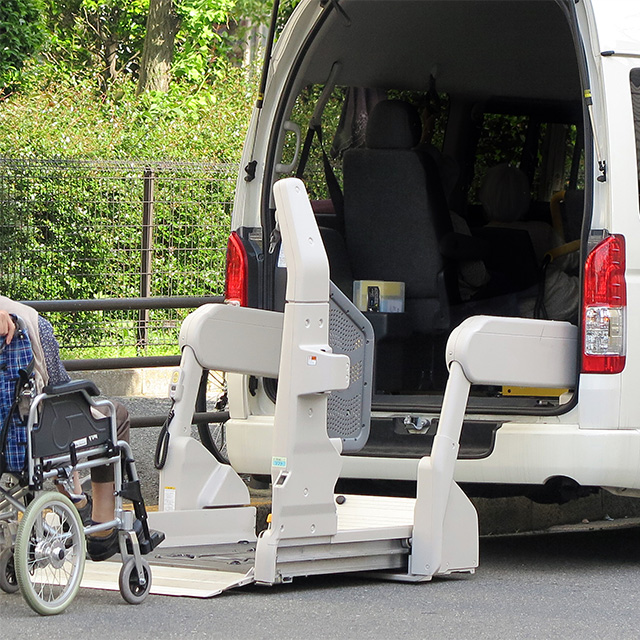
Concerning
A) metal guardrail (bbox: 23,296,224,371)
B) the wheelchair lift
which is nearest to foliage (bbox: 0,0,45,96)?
metal guardrail (bbox: 23,296,224,371)

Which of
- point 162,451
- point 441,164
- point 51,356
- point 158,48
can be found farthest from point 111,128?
point 51,356

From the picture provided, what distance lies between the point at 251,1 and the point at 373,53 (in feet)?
12.7

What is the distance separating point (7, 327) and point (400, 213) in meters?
2.39

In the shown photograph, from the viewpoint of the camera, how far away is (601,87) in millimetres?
5656

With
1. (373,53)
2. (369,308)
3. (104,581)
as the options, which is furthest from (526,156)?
(104,581)

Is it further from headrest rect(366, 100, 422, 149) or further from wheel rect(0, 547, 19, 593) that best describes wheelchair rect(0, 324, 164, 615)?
headrest rect(366, 100, 422, 149)

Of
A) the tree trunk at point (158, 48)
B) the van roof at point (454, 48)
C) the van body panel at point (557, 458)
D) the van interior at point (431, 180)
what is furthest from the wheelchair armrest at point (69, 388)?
the tree trunk at point (158, 48)

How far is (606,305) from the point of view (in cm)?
561

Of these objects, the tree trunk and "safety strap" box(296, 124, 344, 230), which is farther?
the tree trunk

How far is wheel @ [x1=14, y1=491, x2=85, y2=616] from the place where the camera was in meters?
4.69

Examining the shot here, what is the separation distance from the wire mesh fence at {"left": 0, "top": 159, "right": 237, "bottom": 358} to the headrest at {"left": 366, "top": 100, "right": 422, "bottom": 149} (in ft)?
15.7

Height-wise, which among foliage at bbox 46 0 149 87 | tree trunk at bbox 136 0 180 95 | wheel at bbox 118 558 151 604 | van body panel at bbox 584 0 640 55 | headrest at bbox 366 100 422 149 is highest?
foliage at bbox 46 0 149 87

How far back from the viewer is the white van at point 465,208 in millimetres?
5637

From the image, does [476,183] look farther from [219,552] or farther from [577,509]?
[219,552]
